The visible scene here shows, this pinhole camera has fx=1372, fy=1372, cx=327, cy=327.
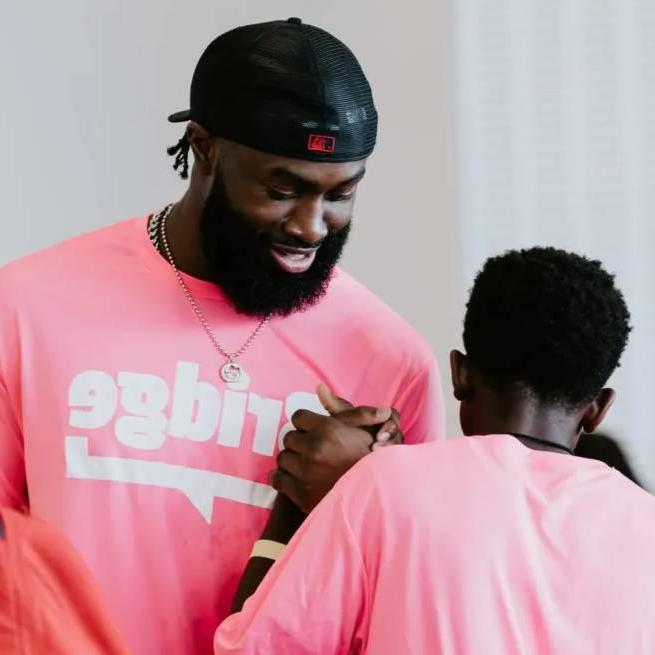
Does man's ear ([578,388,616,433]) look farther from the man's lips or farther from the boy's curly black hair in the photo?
the man's lips

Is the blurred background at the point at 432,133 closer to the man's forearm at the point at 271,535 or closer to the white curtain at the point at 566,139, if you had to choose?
the white curtain at the point at 566,139

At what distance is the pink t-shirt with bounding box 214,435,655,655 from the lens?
1312 mm

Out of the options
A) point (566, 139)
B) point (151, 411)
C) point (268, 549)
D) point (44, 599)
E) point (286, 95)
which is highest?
point (286, 95)

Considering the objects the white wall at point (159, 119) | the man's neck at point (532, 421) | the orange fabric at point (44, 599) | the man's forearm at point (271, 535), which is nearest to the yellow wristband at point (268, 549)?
the man's forearm at point (271, 535)

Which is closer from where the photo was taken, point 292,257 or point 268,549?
point 268,549

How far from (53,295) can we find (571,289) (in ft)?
2.14

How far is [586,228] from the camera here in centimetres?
277

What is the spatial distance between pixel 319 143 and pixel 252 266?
0.56 feet

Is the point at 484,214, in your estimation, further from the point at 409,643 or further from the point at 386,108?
the point at 409,643

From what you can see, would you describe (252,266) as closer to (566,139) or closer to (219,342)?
(219,342)

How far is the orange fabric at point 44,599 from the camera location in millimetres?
804

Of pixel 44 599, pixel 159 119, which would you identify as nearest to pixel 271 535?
pixel 44 599

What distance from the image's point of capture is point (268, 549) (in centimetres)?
157

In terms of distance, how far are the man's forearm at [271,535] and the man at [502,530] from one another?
0.11 metres
